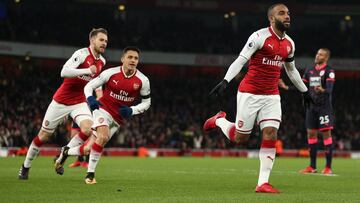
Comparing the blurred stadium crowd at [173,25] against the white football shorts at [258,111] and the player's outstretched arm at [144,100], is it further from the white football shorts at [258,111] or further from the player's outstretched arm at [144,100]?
the white football shorts at [258,111]

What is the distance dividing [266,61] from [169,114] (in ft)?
98.2

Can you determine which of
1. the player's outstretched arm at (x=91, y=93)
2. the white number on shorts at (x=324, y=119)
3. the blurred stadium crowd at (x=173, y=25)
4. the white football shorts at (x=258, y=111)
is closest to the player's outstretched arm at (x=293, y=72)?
the white football shorts at (x=258, y=111)

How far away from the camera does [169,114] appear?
3991 centimetres

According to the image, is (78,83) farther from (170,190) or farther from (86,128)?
(170,190)

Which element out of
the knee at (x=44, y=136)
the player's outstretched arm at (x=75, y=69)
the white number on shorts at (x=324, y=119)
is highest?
the player's outstretched arm at (x=75, y=69)

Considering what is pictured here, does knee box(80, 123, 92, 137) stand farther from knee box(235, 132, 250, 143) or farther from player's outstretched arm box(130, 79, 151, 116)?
knee box(235, 132, 250, 143)

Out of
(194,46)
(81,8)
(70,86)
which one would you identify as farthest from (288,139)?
(70,86)

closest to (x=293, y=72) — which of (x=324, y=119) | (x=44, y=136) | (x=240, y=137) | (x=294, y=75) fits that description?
(x=294, y=75)

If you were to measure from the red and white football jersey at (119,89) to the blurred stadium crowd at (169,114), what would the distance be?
18599 millimetres

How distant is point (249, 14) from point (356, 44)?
8384 mm

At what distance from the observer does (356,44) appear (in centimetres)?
4866

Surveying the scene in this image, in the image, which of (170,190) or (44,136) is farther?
(44,136)

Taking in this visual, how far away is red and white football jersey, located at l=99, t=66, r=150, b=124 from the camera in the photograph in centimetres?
1133

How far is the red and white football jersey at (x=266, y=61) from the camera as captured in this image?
998cm
